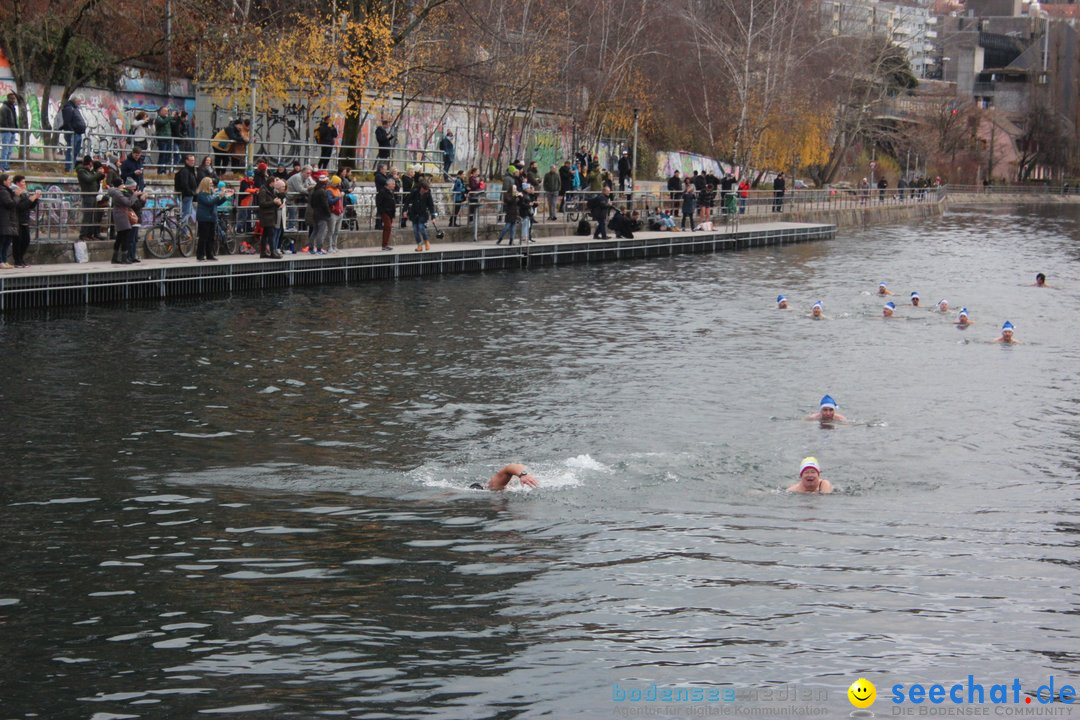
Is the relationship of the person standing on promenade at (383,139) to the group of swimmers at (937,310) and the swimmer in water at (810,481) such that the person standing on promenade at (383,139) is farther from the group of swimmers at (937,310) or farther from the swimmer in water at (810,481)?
the swimmer in water at (810,481)

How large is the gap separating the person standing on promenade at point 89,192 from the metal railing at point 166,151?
179 cm

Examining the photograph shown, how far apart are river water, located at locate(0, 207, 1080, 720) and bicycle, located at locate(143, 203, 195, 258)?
2.36 meters

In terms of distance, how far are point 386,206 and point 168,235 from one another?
681cm

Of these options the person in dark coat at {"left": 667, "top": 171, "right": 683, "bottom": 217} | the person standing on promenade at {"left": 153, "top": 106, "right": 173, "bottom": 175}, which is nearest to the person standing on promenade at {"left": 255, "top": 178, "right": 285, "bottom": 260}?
the person standing on promenade at {"left": 153, "top": 106, "right": 173, "bottom": 175}

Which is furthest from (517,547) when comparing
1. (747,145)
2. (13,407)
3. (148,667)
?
(747,145)

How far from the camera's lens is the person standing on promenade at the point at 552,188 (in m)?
43.7

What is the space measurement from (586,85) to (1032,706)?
50898 millimetres

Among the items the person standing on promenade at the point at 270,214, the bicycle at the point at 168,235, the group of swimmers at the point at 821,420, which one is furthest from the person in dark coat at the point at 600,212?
the bicycle at the point at 168,235

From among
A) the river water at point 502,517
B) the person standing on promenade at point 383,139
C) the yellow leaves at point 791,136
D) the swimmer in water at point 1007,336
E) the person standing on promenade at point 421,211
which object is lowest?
the river water at point 502,517

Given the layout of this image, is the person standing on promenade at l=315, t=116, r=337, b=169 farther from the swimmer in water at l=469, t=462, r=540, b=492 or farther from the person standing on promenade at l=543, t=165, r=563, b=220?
the swimmer in water at l=469, t=462, r=540, b=492

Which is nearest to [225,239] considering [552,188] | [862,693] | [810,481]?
[552,188]

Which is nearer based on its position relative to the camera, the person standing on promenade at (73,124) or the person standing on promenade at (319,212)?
the person standing on promenade at (73,124)

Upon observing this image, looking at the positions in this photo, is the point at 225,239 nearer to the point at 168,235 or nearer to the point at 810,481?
the point at 168,235

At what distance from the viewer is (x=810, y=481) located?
1547cm
